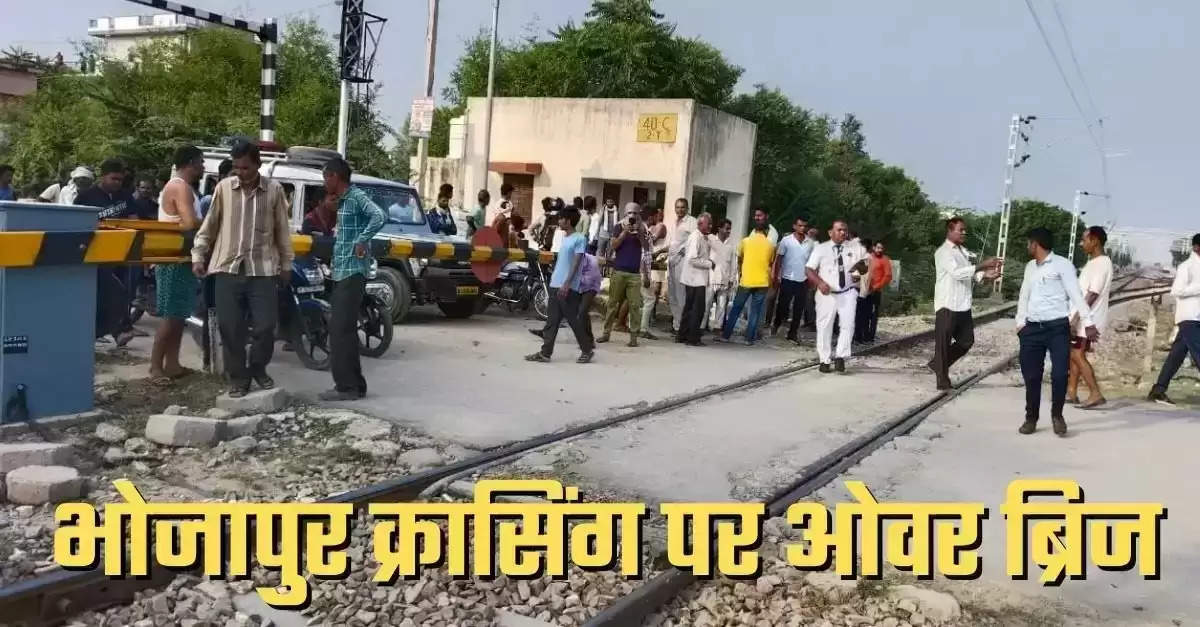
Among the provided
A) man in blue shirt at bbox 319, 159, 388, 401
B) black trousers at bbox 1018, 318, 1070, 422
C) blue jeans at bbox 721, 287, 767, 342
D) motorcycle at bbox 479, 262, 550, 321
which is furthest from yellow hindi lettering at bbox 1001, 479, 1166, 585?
motorcycle at bbox 479, 262, 550, 321

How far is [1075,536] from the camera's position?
516 cm

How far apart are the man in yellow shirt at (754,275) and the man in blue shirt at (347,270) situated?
692cm

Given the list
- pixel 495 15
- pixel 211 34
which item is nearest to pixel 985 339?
pixel 495 15

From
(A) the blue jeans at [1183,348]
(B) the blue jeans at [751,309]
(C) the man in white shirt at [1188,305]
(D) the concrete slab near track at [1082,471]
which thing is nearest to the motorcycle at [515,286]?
(B) the blue jeans at [751,309]

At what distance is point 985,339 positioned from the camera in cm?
1928

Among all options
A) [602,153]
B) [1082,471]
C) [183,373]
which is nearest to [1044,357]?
[1082,471]

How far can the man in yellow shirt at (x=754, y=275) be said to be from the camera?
13367mm

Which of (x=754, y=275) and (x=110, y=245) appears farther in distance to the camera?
(x=754, y=275)

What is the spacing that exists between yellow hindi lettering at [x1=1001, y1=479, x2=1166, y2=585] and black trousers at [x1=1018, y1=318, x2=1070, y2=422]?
240 cm

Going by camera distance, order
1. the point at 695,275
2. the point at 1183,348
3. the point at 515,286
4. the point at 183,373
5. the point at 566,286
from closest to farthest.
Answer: the point at 183,373 → the point at 1183,348 → the point at 566,286 → the point at 695,275 → the point at 515,286

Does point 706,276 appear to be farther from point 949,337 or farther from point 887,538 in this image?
point 887,538

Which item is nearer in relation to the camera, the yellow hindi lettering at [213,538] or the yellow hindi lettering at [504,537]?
the yellow hindi lettering at [213,538]

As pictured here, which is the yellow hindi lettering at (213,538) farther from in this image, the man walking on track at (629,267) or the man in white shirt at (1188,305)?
the man in white shirt at (1188,305)

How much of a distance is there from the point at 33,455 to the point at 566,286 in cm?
594
